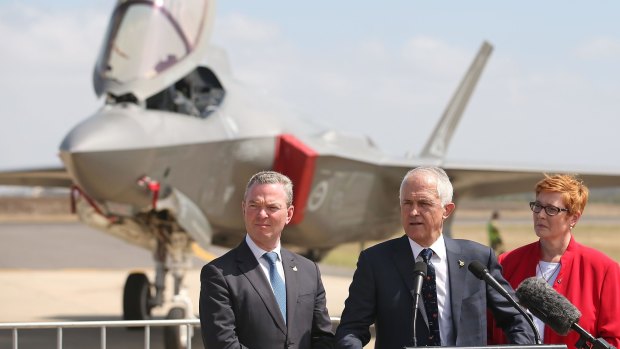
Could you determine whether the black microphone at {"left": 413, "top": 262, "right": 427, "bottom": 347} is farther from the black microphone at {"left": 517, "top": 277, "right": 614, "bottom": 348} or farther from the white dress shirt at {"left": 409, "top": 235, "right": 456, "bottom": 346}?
the black microphone at {"left": 517, "top": 277, "right": 614, "bottom": 348}

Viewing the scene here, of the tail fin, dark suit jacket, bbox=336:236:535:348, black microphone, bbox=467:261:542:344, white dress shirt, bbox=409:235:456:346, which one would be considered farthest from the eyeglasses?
the tail fin

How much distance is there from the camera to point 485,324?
3.33 meters

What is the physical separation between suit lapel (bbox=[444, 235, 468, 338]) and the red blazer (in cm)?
36

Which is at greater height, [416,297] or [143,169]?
[143,169]

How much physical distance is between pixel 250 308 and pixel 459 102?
531 inches

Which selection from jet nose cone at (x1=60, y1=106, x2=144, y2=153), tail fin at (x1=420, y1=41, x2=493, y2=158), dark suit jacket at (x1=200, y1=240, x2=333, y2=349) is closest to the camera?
dark suit jacket at (x1=200, y1=240, x2=333, y2=349)

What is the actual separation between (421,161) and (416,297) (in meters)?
10.4

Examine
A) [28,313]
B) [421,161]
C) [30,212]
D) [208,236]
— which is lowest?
[28,313]

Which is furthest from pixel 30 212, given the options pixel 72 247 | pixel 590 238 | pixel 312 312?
pixel 312 312

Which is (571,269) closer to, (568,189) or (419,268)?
(568,189)

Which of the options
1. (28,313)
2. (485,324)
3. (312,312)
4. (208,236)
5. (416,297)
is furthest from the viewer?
(28,313)

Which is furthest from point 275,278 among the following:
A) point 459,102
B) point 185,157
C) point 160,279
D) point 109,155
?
point 459,102

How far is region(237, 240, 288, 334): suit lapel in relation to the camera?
3.44 m

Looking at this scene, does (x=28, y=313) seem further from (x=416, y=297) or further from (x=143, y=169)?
(x=416, y=297)
